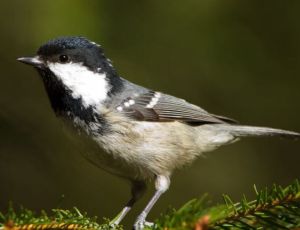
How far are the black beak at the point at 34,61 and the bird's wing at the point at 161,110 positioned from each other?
0.43m

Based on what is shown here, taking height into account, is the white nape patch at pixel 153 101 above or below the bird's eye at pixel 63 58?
below

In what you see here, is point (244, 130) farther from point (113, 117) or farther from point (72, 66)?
point (72, 66)

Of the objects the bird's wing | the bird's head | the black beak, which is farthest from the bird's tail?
the black beak

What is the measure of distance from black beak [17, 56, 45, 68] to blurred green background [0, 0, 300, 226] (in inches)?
21.3

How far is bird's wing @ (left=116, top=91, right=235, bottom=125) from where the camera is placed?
8.87 feet

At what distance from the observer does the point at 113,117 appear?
254 centimetres

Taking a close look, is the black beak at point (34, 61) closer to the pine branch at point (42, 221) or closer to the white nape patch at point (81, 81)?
the white nape patch at point (81, 81)

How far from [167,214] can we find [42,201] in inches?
89.6

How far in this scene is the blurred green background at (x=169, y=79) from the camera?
317 cm

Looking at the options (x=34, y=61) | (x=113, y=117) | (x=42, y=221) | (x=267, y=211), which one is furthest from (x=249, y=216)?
(x=34, y=61)

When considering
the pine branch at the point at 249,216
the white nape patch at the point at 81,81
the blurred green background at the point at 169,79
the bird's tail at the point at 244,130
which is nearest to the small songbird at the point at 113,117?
the white nape patch at the point at 81,81

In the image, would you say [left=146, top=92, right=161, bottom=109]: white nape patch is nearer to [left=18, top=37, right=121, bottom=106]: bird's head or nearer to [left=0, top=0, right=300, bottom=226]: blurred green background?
[left=18, top=37, right=121, bottom=106]: bird's head

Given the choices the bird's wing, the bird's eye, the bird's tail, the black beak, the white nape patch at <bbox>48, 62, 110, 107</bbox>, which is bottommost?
the bird's tail

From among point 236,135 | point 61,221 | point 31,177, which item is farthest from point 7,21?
point 61,221
